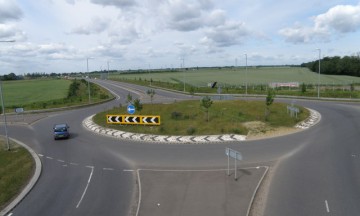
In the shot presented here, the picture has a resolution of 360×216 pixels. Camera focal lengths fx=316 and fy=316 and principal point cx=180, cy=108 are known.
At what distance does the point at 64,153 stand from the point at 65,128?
596 centimetres

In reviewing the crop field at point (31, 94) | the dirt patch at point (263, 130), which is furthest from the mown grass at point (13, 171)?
the crop field at point (31, 94)

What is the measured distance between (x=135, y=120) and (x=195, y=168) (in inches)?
589

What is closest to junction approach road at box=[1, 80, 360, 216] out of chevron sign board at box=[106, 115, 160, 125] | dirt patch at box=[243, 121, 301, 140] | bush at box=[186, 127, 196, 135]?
dirt patch at box=[243, 121, 301, 140]

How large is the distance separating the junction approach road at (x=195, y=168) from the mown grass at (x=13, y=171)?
0.94 m

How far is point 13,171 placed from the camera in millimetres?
21266

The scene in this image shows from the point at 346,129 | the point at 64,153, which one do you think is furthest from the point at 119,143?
the point at 346,129

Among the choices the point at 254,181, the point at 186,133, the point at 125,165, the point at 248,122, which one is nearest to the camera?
the point at 254,181

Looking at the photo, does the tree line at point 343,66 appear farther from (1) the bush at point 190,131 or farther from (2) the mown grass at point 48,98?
(1) the bush at point 190,131

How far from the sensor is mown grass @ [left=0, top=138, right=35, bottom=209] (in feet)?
57.1

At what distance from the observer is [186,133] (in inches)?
1182

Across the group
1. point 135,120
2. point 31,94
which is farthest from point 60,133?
point 31,94

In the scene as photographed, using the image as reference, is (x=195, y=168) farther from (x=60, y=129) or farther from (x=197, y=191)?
(x=60, y=129)

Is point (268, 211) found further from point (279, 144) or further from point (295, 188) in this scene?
point (279, 144)

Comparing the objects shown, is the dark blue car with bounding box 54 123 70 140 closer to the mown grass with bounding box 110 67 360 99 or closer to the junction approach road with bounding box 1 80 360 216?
the junction approach road with bounding box 1 80 360 216
